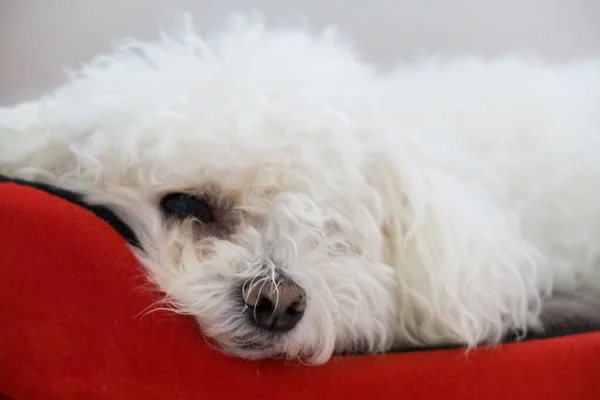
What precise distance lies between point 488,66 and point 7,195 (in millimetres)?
901

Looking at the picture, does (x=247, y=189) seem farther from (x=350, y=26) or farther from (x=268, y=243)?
(x=350, y=26)

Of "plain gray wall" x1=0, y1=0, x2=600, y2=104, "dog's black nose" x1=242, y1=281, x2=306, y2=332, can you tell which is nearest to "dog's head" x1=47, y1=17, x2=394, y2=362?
"dog's black nose" x1=242, y1=281, x2=306, y2=332

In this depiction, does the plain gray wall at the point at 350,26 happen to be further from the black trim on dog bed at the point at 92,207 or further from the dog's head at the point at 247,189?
the black trim on dog bed at the point at 92,207

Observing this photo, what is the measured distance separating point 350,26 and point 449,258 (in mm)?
922

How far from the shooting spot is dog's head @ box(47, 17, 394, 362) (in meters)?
0.80

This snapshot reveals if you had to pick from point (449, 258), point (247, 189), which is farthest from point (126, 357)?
point (449, 258)

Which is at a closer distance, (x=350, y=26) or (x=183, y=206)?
(x=183, y=206)

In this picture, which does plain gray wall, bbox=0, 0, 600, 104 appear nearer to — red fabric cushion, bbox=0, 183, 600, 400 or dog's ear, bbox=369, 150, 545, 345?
dog's ear, bbox=369, 150, 545, 345

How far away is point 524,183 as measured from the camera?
3.71 feet

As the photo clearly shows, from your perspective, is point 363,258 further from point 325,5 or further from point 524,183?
point 325,5

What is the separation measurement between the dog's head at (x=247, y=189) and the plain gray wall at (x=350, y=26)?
2.23 feet

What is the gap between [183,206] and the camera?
0.91 meters

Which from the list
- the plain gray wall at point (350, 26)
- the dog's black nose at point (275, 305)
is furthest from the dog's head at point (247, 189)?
the plain gray wall at point (350, 26)

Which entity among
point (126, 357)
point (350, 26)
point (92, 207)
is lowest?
point (126, 357)
